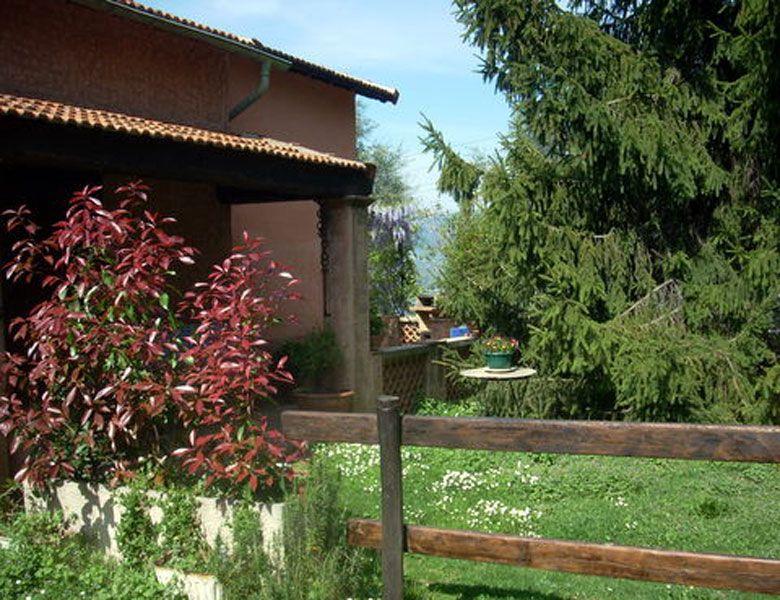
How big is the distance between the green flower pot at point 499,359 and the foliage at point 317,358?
1817 millimetres

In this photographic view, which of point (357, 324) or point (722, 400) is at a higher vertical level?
point (357, 324)

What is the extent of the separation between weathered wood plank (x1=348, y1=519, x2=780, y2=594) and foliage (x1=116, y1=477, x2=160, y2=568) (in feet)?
4.18

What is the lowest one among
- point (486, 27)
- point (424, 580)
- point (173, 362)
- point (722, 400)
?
point (424, 580)

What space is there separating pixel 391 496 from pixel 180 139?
4378 mm

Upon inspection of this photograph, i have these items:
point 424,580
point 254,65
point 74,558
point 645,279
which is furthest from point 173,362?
point 254,65

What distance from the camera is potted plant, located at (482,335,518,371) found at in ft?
28.9

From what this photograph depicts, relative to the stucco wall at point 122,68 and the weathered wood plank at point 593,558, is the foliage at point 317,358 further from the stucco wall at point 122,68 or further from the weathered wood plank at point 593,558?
the weathered wood plank at point 593,558

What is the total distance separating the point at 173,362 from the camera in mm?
4504

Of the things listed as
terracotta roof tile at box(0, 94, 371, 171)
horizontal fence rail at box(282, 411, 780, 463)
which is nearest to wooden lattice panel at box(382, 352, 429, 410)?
terracotta roof tile at box(0, 94, 371, 171)

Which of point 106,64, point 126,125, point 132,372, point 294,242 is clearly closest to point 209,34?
point 106,64

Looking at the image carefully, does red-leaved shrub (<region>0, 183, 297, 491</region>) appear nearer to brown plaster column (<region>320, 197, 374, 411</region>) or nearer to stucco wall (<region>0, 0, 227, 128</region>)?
stucco wall (<region>0, 0, 227, 128</region>)

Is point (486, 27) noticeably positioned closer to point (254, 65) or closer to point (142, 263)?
point (254, 65)

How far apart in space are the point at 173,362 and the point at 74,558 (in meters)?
1.31

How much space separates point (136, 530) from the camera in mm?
4398
